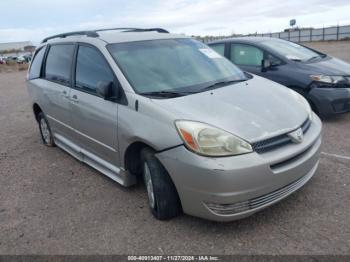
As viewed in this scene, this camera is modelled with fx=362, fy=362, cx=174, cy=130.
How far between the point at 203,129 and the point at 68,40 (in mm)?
2848

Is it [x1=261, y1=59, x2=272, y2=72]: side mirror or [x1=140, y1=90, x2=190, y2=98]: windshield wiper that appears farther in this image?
[x1=261, y1=59, x2=272, y2=72]: side mirror

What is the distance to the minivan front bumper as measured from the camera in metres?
2.81

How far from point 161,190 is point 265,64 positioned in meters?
4.27

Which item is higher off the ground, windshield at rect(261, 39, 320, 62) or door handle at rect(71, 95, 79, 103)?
windshield at rect(261, 39, 320, 62)

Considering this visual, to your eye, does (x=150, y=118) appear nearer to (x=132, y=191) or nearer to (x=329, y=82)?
(x=132, y=191)

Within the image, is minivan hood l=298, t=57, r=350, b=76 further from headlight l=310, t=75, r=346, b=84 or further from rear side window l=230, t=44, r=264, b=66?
rear side window l=230, t=44, r=264, b=66

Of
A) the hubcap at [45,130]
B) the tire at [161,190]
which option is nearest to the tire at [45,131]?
the hubcap at [45,130]

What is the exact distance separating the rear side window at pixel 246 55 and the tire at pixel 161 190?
4262 millimetres

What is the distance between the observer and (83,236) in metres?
3.28

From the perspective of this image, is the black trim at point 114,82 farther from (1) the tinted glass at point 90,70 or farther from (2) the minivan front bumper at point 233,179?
(2) the minivan front bumper at point 233,179

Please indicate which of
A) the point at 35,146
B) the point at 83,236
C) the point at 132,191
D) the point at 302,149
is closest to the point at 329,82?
the point at 302,149

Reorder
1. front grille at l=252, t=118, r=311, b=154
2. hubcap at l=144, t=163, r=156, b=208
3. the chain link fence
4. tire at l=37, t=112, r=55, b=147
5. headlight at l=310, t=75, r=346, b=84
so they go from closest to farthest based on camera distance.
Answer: front grille at l=252, t=118, r=311, b=154
hubcap at l=144, t=163, r=156, b=208
tire at l=37, t=112, r=55, b=147
headlight at l=310, t=75, r=346, b=84
the chain link fence

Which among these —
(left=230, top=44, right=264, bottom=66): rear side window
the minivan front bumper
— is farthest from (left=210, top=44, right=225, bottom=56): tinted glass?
the minivan front bumper

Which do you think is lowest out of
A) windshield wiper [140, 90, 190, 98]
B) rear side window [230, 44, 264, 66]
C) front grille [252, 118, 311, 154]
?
front grille [252, 118, 311, 154]
